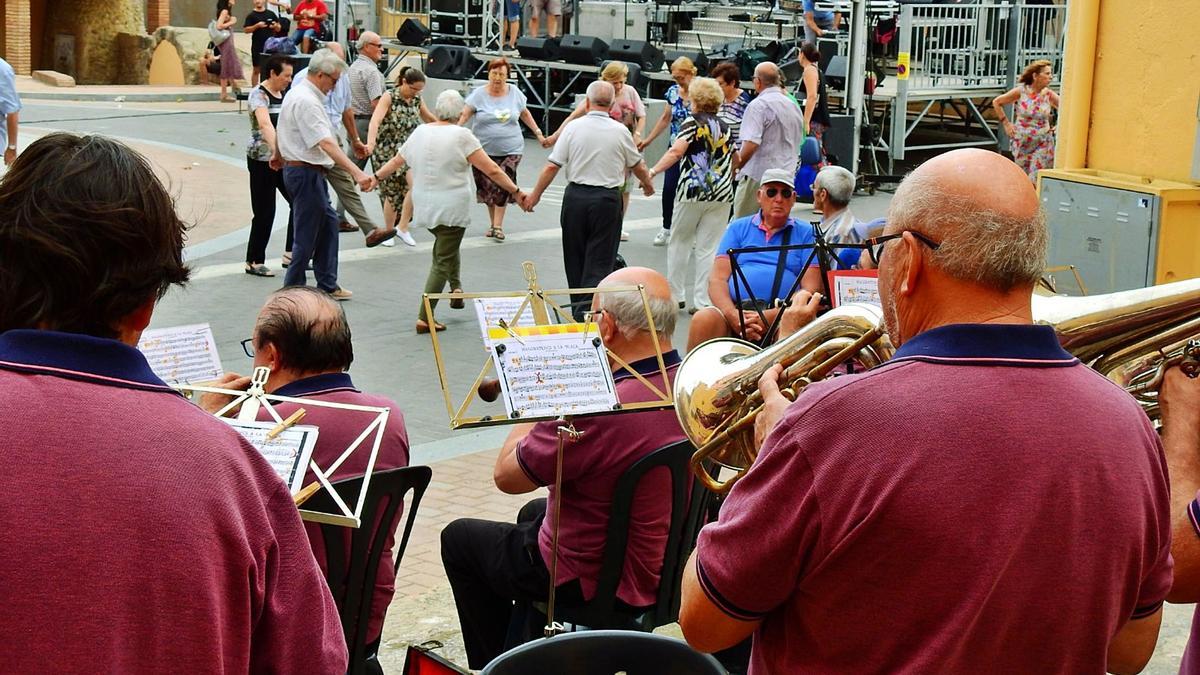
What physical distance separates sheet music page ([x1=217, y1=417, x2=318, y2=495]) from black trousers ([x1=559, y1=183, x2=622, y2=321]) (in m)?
6.56

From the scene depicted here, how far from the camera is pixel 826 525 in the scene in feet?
6.70

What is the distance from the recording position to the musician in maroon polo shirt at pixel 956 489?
2.01 m

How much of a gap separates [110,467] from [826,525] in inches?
38.6

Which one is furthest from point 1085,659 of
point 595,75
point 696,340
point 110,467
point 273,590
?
point 595,75

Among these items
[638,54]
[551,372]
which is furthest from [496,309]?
[638,54]

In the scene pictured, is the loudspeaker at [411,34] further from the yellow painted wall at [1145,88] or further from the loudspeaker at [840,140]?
the yellow painted wall at [1145,88]

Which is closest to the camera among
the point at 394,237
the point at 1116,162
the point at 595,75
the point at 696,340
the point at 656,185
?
the point at 696,340

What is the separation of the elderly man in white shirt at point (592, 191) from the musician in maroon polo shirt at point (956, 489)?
701cm

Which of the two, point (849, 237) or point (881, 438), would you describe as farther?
point (849, 237)

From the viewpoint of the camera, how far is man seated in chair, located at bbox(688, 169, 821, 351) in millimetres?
6413

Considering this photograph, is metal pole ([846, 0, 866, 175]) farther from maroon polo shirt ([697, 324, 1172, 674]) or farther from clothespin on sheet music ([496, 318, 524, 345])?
maroon polo shirt ([697, 324, 1172, 674])

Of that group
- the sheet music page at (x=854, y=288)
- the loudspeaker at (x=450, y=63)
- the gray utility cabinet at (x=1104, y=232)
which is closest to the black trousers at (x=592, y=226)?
the gray utility cabinet at (x=1104, y=232)

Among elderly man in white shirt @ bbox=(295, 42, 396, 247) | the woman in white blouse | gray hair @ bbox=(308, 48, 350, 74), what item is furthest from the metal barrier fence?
gray hair @ bbox=(308, 48, 350, 74)

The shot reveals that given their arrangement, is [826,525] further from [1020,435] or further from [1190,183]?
[1190,183]
